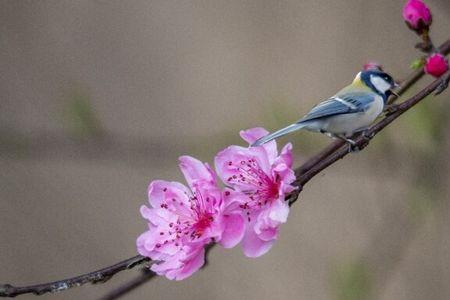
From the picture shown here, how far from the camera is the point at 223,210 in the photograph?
772 millimetres

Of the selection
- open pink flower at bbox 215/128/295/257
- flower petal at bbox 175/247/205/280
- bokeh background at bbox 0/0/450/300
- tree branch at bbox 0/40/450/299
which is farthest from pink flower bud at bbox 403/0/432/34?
bokeh background at bbox 0/0/450/300

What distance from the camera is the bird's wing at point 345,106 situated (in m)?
0.80

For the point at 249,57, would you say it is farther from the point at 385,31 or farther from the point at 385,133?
the point at 385,133

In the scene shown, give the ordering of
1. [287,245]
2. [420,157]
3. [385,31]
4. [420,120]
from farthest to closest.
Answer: [287,245] → [385,31] → [420,157] → [420,120]

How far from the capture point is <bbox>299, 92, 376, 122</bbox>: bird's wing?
0.80 metres

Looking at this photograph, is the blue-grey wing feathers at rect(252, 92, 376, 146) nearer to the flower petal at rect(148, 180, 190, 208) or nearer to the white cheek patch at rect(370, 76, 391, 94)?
the white cheek patch at rect(370, 76, 391, 94)

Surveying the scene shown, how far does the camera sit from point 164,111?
6.49 feet

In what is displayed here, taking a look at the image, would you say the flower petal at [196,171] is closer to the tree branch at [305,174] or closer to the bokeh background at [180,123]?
the tree branch at [305,174]

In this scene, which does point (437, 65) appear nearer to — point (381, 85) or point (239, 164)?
point (381, 85)

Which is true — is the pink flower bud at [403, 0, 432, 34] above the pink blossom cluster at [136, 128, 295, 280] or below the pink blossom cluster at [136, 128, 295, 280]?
above

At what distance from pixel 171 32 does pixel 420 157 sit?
84 cm

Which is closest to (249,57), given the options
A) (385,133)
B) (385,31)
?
(385,31)

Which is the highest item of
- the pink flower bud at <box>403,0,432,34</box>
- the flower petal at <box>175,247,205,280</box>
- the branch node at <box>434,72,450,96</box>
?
the pink flower bud at <box>403,0,432,34</box>

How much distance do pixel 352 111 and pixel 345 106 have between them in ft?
0.06
